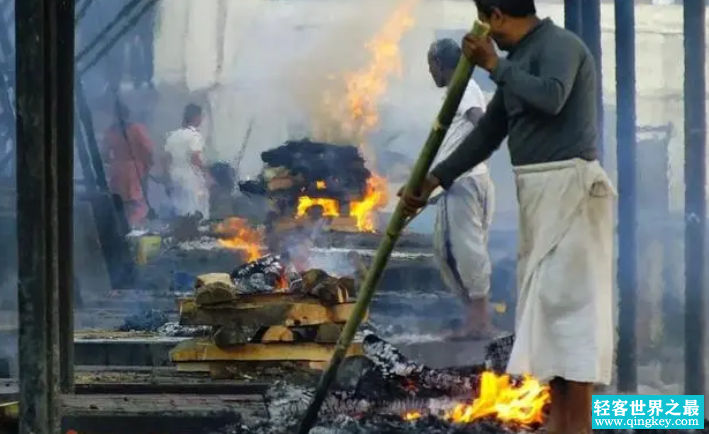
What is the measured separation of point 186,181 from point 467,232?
712 cm

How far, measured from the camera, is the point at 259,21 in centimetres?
1574

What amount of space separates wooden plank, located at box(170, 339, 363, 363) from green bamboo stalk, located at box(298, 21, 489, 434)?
5.62 feet

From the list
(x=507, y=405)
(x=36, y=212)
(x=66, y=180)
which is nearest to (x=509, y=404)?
(x=507, y=405)

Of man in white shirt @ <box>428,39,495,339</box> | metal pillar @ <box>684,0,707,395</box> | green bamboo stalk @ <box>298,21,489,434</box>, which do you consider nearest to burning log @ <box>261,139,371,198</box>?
man in white shirt @ <box>428,39,495,339</box>

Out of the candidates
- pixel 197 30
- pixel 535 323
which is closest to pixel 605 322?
pixel 535 323

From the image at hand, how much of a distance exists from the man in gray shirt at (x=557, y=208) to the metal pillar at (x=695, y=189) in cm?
278

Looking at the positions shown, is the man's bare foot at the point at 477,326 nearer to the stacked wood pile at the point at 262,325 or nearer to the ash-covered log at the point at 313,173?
the stacked wood pile at the point at 262,325

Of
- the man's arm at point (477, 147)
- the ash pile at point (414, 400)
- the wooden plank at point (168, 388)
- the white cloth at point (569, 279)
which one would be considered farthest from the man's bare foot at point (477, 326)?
the white cloth at point (569, 279)

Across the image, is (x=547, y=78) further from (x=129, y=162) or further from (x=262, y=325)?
(x=129, y=162)

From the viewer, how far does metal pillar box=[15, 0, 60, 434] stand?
4.48 metres

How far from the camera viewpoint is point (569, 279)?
14.5 feet

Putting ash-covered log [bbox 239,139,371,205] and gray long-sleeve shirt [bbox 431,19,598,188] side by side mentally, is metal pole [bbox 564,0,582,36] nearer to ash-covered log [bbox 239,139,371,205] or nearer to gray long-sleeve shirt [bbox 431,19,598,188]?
gray long-sleeve shirt [bbox 431,19,598,188]

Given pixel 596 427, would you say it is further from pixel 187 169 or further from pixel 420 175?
pixel 187 169

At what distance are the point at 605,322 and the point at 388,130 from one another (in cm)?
1074
